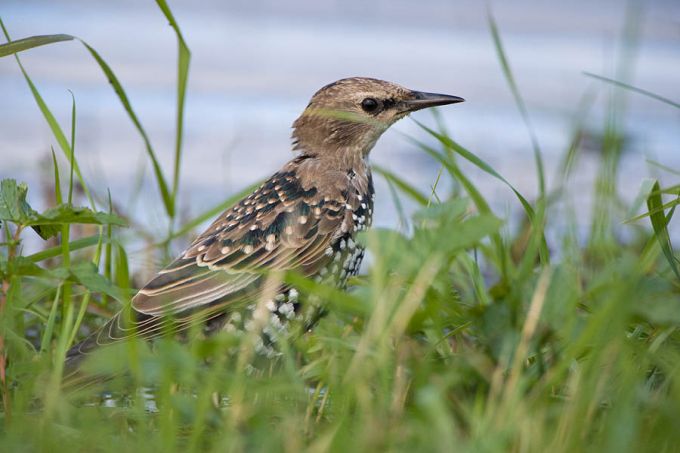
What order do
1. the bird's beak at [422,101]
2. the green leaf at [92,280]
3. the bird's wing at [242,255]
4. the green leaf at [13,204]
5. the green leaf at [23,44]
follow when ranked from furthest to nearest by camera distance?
the bird's beak at [422,101] → the bird's wing at [242,255] → the green leaf at [23,44] → the green leaf at [13,204] → the green leaf at [92,280]

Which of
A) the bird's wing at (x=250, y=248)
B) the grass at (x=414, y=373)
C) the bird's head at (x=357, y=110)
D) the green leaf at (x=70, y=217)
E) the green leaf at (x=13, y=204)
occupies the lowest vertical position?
the grass at (x=414, y=373)

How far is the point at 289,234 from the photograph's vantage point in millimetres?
5340

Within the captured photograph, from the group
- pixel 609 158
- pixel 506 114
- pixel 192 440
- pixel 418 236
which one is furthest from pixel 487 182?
pixel 192 440

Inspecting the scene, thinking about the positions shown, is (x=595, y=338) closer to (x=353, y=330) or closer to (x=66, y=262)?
(x=353, y=330)

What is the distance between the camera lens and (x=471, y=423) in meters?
3.41

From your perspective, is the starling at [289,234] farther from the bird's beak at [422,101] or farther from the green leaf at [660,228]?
the green leaf at [660,228]

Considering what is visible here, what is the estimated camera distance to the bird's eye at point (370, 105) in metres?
6.01

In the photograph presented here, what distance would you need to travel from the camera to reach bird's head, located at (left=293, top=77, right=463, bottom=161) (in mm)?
5984

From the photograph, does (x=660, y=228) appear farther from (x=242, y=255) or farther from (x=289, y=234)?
(x=242, y=255)

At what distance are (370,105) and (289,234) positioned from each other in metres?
0.98

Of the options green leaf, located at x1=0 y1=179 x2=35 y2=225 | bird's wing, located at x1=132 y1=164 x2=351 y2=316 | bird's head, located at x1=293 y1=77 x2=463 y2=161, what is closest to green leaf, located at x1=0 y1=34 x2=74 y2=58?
green leaf, located at x1=0 y1=179 x2=35 y2=225

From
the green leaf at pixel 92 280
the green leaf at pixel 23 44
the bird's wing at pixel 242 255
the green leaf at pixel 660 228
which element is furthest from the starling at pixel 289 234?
the green leaf at pixel 660 228

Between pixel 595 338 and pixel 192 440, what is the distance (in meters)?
1.20

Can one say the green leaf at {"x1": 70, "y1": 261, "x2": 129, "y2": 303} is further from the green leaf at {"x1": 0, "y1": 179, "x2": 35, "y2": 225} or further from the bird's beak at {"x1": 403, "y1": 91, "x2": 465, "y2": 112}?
the bird's beak at {"x1": 403, "y1": 91, "x2": 465, "y2": 112}
